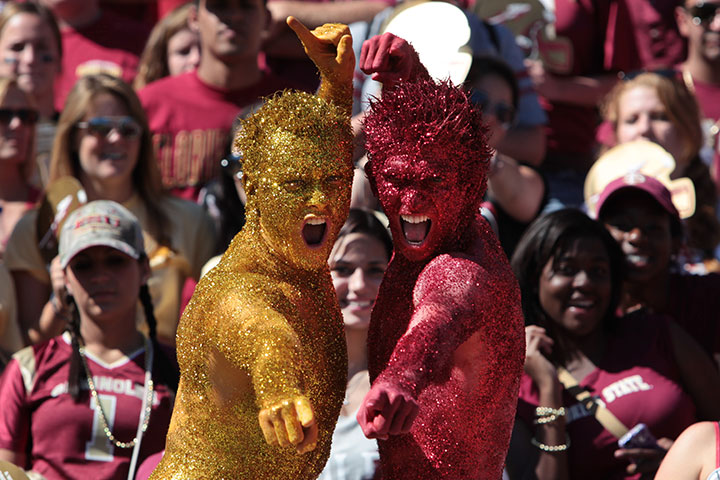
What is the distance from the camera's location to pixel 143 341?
11.7ft

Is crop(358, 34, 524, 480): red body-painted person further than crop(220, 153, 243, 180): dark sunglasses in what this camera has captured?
No

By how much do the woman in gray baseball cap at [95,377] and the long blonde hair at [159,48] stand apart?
5.32 ft

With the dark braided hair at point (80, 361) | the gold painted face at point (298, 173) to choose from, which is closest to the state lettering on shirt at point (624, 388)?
the dark braided hair at point (80, 361)

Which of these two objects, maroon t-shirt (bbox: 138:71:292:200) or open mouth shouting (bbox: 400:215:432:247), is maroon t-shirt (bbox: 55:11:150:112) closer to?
maroon t-shirt (bbox: 138:71:292:200)

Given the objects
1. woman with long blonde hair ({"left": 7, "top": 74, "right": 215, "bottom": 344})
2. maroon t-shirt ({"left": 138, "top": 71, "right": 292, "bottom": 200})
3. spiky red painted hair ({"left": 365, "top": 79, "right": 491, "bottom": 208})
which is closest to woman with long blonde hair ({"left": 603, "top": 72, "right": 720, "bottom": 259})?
maroon t-shirt ({"left": 138, "top": 71, "right": 292, "bottom": 200})

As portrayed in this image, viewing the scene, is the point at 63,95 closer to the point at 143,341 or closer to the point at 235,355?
the point at 143,341

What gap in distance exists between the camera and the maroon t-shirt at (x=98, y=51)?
5430mm

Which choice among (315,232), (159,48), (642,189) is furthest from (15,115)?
(315,232)

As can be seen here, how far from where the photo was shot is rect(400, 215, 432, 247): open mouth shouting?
6.62ft

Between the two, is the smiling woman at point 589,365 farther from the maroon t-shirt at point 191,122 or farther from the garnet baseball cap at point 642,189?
the maroon t-shirt at point 191,122

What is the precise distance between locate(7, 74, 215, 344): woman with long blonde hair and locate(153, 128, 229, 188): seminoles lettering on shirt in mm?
317

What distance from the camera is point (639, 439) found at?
3180mm

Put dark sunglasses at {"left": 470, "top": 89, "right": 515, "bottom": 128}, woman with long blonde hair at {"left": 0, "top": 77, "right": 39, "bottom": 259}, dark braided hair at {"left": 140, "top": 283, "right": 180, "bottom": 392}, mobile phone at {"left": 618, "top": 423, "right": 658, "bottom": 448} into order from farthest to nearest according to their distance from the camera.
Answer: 1. woman with long blonde hair at {"left": 0, "top": 77, "right": 39, "bottom": 259}
2. dark sunglasses at {"left": 470, "top": 89, "right": 515, "bottom": 128}
3. dark braided hair at {"left": 140, "top": 283, "right": 180, "bottom": 392}
4. mobile phone at {"left": 618, "top": 423, "right": 658, "bottom": 448}

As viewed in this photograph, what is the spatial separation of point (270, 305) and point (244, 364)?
105 millimetres
